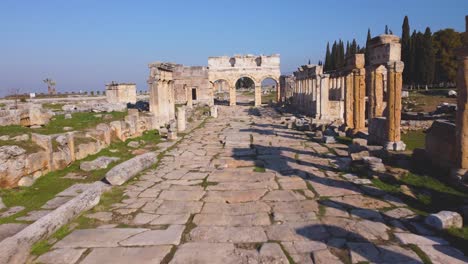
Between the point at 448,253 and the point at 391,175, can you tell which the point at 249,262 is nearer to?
the point at 448,253

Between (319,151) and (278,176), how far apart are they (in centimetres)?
325

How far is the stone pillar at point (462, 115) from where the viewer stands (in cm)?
708

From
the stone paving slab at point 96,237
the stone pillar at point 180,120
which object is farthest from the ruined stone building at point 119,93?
the stone paving slab at point 96,237

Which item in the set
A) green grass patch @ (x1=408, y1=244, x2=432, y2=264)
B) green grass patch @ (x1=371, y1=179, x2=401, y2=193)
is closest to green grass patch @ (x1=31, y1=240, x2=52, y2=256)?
green grass patch @ (x1=408, y1=244, x2=432, y2=264)

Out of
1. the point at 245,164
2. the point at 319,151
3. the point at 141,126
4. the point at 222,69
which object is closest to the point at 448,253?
A: the point at 245,164

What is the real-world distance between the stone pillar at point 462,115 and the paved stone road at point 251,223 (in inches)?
74.2

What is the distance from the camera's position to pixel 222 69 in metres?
40.1

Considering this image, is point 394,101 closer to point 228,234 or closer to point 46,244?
point 228,234

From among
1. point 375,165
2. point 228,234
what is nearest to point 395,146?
point 375,165

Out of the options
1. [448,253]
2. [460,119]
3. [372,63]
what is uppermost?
[372,63]

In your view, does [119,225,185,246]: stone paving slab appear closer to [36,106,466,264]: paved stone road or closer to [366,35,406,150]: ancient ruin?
[36,106,466,264]: paved stone road

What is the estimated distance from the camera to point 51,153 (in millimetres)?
8039

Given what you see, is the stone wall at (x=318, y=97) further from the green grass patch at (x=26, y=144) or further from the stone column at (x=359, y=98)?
the green grass patch at (x=26, y=144)

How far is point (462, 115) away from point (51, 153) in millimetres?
8298
